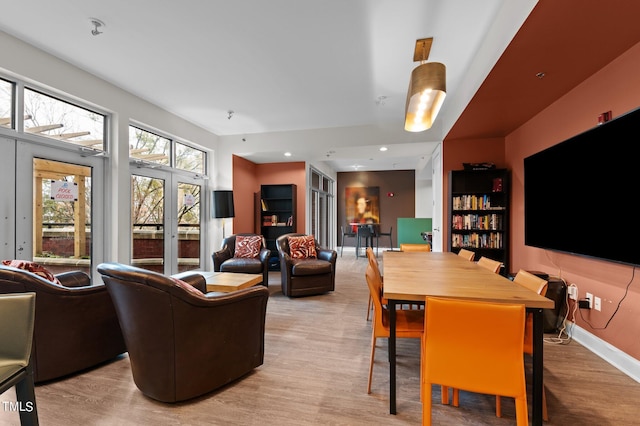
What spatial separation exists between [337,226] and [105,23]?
8.33 metres

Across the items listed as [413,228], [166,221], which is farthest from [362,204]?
[166,221]

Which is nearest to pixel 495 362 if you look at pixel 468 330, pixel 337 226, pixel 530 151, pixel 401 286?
pixel 468 330

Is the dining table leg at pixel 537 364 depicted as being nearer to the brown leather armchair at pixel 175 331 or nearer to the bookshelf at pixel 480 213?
the brown leather armchair at pixel 175 331

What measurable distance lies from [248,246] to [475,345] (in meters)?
4.03

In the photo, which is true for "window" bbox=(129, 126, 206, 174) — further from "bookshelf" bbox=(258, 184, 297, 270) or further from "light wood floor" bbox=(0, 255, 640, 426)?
"light wood floor" bbox=(0, 255, 640, 426)

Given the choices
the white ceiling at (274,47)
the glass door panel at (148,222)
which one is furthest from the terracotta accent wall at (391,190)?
the glass door panel at (148,222)

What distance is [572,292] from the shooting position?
2805 mm

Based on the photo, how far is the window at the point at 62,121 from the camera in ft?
9.71

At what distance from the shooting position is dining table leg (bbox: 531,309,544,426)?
145 cm

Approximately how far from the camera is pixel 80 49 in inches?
114

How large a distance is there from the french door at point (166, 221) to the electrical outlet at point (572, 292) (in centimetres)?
539

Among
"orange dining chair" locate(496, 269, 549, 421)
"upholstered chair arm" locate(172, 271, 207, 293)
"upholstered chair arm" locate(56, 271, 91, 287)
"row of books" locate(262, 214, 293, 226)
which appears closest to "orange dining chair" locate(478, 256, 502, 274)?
"orange dining chair" locate(496, 269, 549, 421)

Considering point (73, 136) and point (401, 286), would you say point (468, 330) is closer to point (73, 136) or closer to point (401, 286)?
point (401, 286)

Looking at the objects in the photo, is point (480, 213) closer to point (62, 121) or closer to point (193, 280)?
point (193, 280)
